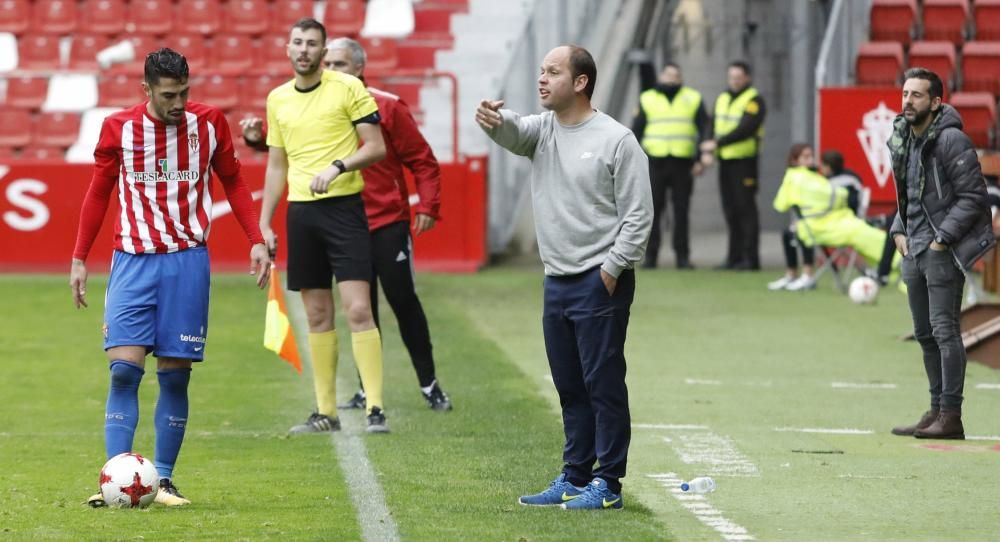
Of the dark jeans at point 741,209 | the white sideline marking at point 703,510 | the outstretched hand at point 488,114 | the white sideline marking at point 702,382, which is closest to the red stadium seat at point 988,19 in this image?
the dark jeans at point 741,209

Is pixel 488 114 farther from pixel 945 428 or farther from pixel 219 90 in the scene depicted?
pixel 219 90

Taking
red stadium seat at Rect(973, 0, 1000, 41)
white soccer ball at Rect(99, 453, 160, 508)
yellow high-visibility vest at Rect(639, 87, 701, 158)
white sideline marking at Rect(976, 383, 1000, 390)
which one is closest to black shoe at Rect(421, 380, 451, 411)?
white soccer ball at Rect(99, 453, 160, 508)

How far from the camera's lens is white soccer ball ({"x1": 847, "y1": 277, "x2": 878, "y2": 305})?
1538 centimetres

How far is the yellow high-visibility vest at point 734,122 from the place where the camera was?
60.8 feet

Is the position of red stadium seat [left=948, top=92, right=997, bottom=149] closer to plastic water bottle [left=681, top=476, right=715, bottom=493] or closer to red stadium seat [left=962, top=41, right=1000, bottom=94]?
red stadium seat [left=962, top=41, right=1000, bottom=94]

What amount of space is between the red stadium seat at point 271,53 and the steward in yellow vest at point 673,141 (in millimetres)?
4360

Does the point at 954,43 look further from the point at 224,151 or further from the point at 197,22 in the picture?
the point at 224,151

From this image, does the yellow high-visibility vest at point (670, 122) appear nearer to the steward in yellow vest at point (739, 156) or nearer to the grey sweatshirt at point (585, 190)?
the steward in yellow vest at point (739, 156)

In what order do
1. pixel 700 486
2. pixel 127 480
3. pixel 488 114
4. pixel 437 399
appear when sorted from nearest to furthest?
pixel 488 114, pixel 127 480, pixel 700 486, pixel 437 399

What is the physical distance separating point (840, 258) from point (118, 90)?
793cm

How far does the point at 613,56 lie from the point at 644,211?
48.0 feet

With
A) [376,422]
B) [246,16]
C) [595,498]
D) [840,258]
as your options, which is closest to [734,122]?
[840,258]

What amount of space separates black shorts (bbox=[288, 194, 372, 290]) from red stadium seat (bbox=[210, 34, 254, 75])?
39.3 ft

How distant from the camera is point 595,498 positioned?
22.0 ft
